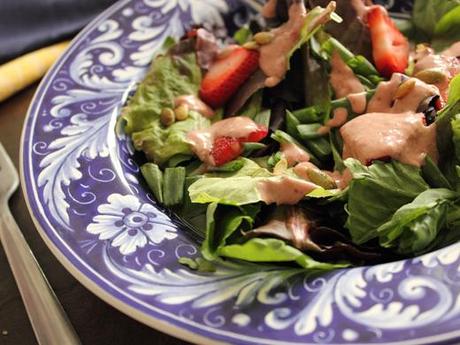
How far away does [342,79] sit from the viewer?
1.69m

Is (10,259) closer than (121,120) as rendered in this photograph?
Yes

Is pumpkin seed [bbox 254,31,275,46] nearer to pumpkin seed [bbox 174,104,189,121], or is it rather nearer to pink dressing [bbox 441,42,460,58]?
pumpkin seed [bbox 174,104,189,121]

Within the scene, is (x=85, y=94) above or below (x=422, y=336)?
above

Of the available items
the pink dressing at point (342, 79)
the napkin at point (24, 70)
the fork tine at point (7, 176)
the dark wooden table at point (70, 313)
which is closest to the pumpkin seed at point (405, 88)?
the pink dressing at point (342, 79)

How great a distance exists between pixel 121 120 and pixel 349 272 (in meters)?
0.80

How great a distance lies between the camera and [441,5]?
185 centimetres

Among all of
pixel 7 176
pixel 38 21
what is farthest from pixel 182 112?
pixel 38 21

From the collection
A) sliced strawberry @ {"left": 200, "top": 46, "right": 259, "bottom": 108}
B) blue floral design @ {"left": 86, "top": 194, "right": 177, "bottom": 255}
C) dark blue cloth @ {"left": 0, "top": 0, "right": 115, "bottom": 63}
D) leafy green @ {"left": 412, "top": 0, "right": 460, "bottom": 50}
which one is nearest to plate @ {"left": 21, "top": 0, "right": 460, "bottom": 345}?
blue floral design @ {"left": 86, "top": 194, "right": 177, "bottom": 255}

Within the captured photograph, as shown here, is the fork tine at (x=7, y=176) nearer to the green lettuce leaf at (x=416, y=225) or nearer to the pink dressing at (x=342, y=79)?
the pink dressing at (x=342, y=79)

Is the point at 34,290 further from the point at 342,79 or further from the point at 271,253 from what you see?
the point at 342,79

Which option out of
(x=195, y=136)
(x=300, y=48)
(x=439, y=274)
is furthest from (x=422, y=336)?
(x=300, y=48)

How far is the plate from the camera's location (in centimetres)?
112

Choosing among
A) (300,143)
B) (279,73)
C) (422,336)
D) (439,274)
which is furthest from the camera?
(279,73)

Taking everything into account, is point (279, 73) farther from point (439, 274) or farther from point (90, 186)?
point (439, 274)
